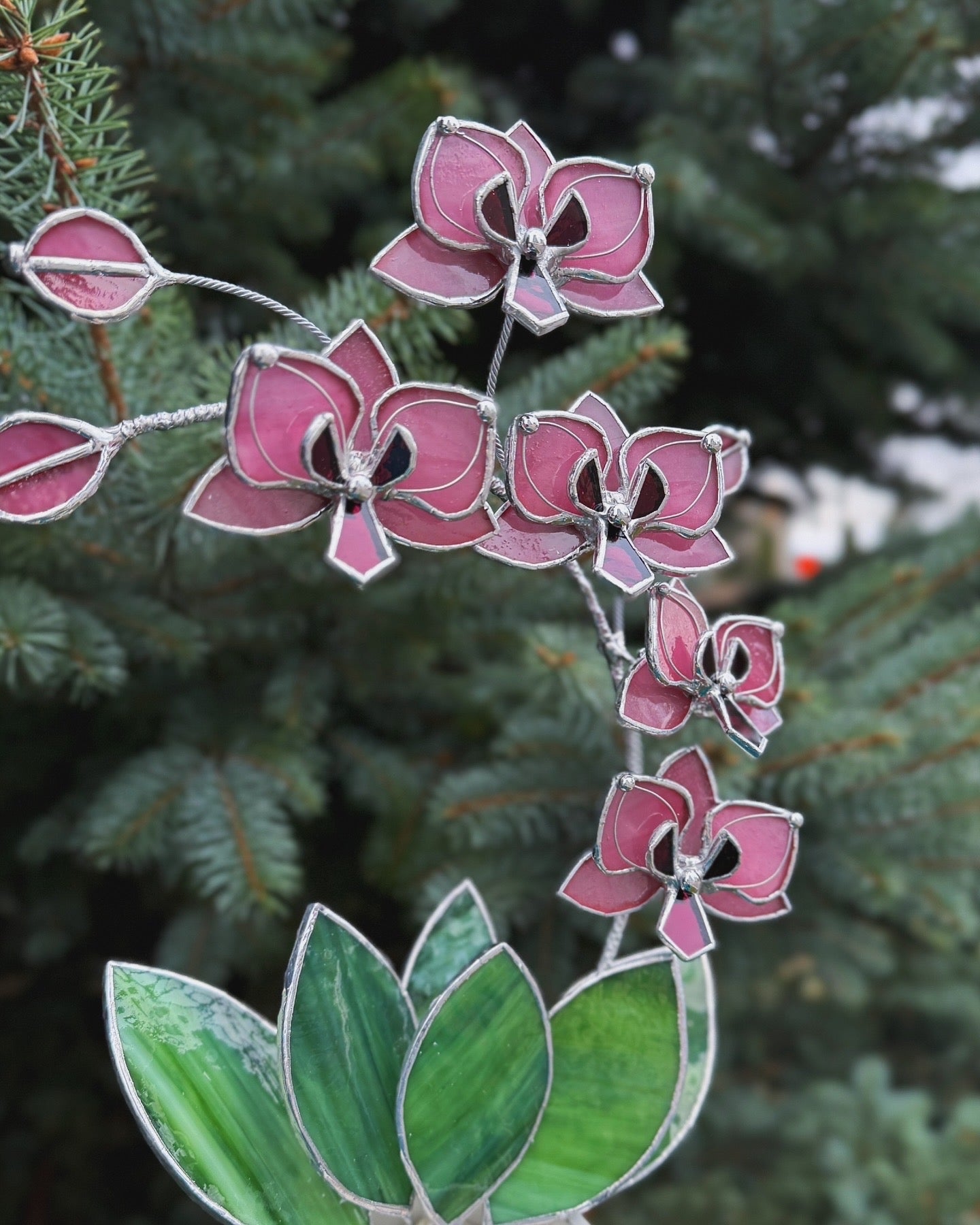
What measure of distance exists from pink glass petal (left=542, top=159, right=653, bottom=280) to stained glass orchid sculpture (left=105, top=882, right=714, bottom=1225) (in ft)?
0.89

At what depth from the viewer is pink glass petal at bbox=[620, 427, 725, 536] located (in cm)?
36

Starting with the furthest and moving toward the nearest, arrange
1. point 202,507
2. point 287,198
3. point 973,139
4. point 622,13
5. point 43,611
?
1. point 622,13
2. point 973,139
3. point 287,198
4. point 43,611
5. point 202,507

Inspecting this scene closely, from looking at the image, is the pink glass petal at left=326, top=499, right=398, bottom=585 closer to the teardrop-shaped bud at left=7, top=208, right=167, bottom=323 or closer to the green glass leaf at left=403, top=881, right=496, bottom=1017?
Answer: the teardrop-shaped bud at left=7, top=208, right=167, bottom=323

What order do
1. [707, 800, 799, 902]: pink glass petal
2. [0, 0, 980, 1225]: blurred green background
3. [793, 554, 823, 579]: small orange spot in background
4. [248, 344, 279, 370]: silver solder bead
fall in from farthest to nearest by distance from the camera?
[793, 554, 823, 579]: small orange spot in background < [0, 0, 980, 1225]: blurred green background < [707, 800, 799, 902]: pink glass petal < [248, 344, 279, 370]: silver solder bead

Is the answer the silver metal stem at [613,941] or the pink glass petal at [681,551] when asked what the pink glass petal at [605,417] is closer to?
the pink glass petal at [681,551]

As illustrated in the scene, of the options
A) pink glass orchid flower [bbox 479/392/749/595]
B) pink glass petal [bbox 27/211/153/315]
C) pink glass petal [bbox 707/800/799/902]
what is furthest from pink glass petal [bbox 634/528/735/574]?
pink glass petal [bbox 27/211/153/315]

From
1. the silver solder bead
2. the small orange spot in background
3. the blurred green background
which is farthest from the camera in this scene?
the small orange spot in background

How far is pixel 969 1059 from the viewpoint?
1146 mm

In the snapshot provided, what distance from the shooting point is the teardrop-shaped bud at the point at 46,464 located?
31cm

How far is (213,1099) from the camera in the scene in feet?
1.18

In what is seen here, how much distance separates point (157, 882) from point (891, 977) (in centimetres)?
88

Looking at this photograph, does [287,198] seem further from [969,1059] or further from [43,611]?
[969,1059]

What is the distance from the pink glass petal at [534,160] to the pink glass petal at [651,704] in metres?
0.18

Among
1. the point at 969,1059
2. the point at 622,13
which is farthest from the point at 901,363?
the point at 969,1059
